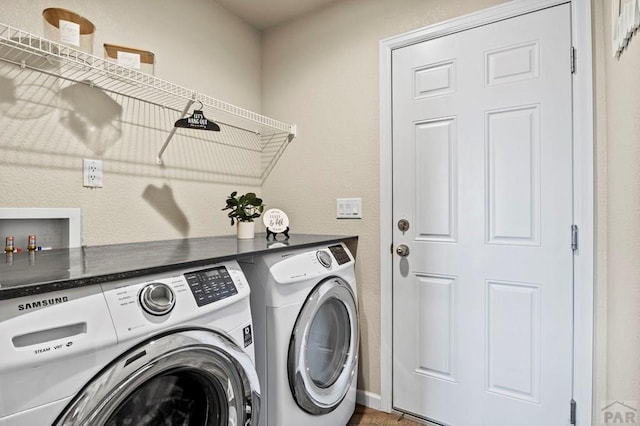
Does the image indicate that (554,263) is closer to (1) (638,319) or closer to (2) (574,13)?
(1) (638,319)

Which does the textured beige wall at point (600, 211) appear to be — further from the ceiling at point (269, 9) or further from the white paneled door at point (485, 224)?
the ceiling at point (269, 9)

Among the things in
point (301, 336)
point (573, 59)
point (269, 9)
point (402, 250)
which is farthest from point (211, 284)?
point (269, 9)

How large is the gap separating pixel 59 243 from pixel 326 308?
1195 millimetres

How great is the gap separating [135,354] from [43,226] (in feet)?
2.98

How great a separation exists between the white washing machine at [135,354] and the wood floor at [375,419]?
0.95 m

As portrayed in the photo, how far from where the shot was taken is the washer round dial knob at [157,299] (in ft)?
2.88

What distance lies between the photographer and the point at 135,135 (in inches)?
66.3

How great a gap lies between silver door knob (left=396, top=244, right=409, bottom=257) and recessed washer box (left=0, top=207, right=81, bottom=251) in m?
1.53

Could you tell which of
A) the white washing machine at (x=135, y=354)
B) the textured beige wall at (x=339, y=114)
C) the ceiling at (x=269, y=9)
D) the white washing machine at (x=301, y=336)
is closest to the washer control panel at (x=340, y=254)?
the white washing machine at (x=301, y=336)

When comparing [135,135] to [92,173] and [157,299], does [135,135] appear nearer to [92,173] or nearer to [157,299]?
[92,173]

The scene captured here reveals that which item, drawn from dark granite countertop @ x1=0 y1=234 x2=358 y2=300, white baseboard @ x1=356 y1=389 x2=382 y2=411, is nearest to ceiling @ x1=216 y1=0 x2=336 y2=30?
dark granite countertop @ x1=0 y1=234 x2=358 y2=300

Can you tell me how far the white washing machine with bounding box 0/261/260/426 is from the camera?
0.67 m

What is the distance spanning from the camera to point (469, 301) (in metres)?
1.71

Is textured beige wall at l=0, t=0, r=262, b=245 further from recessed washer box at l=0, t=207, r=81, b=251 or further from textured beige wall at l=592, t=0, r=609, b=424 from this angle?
textured beige wall at l=592, t=0, r=609, b=424
